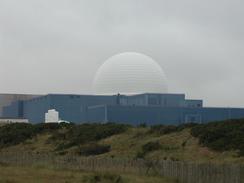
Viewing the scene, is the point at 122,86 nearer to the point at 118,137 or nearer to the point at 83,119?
the point at 83,119

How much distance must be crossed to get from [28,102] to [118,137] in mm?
100823

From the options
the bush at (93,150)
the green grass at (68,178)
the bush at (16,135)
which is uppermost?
the bush at (16,135)

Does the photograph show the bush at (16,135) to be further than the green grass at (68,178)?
Yes

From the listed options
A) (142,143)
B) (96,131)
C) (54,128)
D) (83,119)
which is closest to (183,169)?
(142,143)

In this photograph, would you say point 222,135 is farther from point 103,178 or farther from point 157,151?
point 103,178

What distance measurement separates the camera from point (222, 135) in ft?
157

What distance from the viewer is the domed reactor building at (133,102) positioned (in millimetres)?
122375

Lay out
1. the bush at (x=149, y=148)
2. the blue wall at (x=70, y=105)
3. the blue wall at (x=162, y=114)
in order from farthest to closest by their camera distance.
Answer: the blue wall at (x=70, y=105) → the blue wall at (x=162, y=114) → the bush at (x=149, y=148)

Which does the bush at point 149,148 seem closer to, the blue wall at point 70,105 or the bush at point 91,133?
the bush at point 91,133

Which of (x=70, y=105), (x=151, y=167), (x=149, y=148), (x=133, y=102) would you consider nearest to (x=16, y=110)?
(x=70, y=105)

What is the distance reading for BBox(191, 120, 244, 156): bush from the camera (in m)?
44.8

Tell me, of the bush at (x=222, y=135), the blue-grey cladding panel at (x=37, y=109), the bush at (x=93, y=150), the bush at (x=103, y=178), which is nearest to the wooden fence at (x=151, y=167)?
the bush at (x=103, y=178)

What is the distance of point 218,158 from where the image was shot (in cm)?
4278

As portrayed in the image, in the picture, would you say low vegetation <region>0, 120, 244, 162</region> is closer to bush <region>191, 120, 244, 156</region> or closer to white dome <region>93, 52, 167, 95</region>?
bush <region>191, 120, 244, 156</region>
